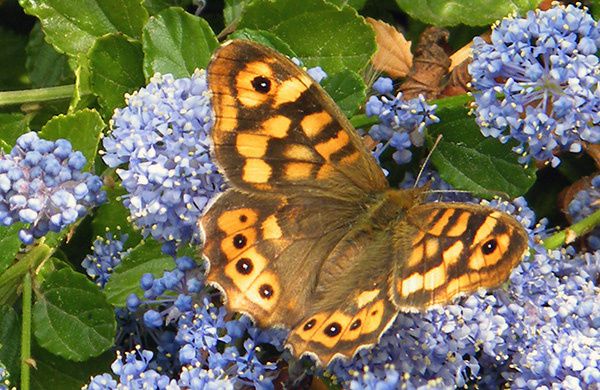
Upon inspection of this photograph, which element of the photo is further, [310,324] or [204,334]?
[204,334]

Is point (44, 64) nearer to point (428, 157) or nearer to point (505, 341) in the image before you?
point (428, 157)

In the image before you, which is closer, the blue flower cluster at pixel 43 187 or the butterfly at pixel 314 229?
the butterfly at pixel 314 229

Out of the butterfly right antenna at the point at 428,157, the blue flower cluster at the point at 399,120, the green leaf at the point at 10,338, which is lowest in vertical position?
the green leaf at the point at 10,338

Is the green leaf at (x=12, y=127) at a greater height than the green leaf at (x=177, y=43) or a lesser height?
lesser

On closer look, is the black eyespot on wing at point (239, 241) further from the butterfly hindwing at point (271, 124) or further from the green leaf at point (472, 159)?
the green leaf at point (472, 159)

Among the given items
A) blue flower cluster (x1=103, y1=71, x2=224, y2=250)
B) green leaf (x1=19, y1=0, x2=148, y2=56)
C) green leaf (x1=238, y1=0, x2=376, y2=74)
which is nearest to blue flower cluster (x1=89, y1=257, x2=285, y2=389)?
blue flower cluster (x1=103, y1=71, x2=224, y2=250)

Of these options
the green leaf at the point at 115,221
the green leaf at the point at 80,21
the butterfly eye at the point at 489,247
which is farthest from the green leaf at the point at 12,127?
the butterfly eye at the point at 489,247

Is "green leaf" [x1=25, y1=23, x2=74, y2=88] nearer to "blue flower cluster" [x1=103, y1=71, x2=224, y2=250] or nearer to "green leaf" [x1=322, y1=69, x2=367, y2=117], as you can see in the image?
"blue flower cluster" [x1=103, y1=71, x2=224, y2=250]

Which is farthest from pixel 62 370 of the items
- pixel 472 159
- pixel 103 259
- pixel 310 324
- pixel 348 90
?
pixel 472 159

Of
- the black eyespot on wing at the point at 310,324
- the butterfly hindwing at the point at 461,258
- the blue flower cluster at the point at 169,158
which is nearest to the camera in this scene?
the butterfly hindwing at the point at 461,258
